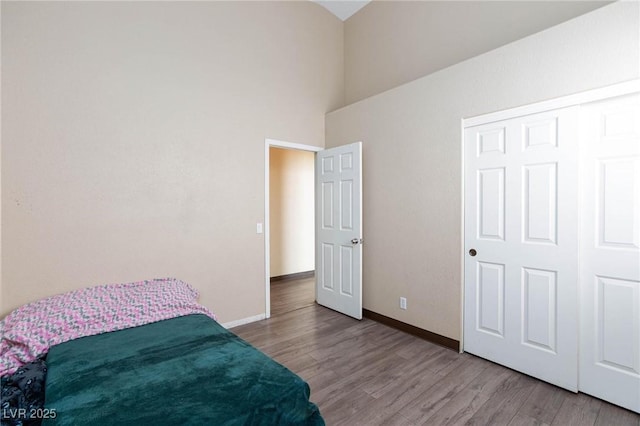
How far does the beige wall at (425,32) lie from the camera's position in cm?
266

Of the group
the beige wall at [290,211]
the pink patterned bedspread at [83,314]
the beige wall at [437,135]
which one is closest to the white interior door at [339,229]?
the beige wall at [437,135]

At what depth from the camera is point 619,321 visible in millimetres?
1912

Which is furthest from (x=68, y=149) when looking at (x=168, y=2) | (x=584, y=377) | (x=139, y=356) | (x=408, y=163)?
(x=584, y=377)

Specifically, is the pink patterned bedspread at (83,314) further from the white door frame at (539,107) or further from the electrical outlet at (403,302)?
the white door frame at (539,107)

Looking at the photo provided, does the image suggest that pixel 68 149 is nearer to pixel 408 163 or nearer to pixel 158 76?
pixel 158 76

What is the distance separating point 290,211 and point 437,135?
10.4 feet

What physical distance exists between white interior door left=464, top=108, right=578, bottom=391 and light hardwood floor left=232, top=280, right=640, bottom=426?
0.22m

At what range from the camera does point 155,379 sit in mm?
1295

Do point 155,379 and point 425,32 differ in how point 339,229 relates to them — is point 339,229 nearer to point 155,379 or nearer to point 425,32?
point 425,32

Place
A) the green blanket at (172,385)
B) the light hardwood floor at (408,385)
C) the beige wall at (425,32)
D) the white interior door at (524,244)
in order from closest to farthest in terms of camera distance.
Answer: the green blanket at (172,385), the light hardwood floor at (408,385), the white interior door at (524,244), the beige wall at (425,32)

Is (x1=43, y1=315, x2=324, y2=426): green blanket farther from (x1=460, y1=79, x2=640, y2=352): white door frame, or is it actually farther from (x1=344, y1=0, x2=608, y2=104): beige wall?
(x1=344, y1=0, x2=608, y2=104): beige wall

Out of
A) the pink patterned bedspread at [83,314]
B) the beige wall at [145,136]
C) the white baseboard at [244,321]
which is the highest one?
the beige wall at [145,136]

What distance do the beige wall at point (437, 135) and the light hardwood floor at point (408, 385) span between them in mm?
408

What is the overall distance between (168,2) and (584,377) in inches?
183
